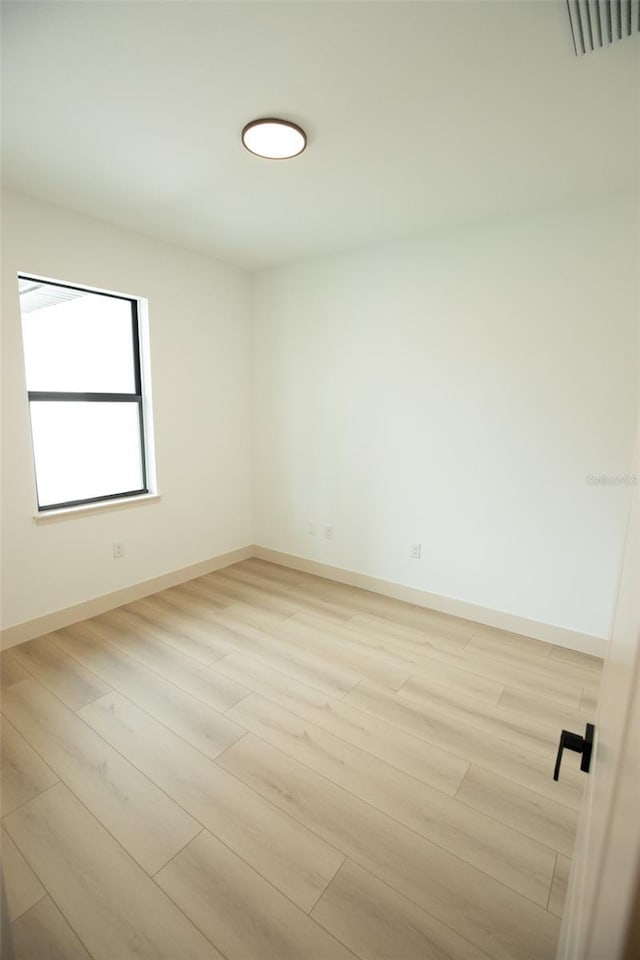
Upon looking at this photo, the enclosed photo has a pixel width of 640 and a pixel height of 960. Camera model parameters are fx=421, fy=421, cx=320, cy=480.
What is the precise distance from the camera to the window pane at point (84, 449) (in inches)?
107

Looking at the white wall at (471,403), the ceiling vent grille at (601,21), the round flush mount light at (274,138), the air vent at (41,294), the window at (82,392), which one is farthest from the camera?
the window at (82,392)

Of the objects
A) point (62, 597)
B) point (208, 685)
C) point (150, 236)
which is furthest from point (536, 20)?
point (62, 597)

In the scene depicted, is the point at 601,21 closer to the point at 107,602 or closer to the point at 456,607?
the point at 456,607

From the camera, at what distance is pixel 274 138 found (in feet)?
5.81

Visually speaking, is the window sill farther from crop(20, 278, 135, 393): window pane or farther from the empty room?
crop(20, 278, 135, 393): window pane

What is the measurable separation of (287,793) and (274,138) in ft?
8.64

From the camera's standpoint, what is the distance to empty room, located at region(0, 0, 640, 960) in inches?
48.7

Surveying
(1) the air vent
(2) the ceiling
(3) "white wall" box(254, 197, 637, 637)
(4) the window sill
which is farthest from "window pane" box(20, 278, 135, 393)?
(3) "white wall" box(254, 197, 637, 637)

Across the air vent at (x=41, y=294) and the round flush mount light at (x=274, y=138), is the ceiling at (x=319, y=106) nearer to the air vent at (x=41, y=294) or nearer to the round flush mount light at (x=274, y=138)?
the round flush mount light at (x=274, y=138)

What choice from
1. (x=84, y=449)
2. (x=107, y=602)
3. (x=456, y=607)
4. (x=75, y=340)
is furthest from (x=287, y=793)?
(x=75, y=340)

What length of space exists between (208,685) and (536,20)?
2896mm

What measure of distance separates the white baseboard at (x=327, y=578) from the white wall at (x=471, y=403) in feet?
0.22

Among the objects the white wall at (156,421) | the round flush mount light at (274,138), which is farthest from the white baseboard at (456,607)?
the round flush mount light at (274,138)

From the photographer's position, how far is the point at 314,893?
127cm
